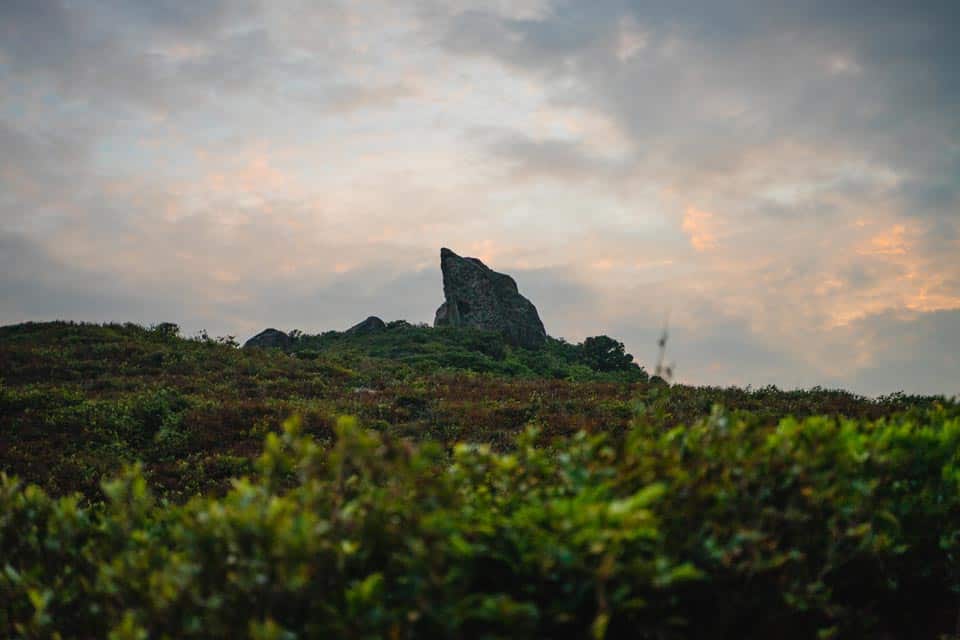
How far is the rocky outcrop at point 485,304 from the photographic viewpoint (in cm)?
5019

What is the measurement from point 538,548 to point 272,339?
161 ft

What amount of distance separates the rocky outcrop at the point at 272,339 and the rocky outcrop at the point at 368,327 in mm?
4817

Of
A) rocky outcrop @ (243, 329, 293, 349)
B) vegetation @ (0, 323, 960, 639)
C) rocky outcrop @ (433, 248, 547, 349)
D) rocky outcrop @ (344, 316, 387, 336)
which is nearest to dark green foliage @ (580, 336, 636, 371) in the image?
rocky outcrop @ (433, 248, 547, 349)

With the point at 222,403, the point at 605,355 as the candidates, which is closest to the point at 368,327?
the point at 605,355

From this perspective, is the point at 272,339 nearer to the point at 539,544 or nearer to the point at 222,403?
the point at 222,403

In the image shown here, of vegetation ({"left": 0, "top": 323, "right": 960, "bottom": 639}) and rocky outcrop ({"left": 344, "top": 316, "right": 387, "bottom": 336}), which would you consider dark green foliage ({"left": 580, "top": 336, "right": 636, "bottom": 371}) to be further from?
vegetation ({"left": 0, "top": 323, "right": 960, "bottom": 639})

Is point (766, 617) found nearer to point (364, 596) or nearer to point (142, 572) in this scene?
point (364, 596)

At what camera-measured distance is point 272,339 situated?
50.0m

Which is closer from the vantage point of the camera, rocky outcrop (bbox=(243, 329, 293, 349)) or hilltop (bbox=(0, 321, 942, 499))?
hilltop (bbox=(0, 321, 942, 499))

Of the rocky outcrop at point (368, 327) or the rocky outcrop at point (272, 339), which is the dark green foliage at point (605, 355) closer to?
the rocky outcrop at point (368, 327)

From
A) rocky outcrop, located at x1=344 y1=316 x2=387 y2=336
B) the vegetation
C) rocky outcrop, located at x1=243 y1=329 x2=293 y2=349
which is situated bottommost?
the vegetation

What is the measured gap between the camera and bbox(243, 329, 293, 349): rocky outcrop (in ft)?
163

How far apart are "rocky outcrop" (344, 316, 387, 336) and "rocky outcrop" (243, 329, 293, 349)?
482cm

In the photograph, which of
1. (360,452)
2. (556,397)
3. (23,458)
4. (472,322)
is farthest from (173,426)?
(472,322)
